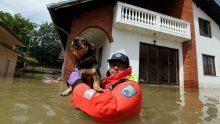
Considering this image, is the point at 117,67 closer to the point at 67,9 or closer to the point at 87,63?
the point at 87,63

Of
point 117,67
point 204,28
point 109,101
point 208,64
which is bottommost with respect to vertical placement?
point 109,101

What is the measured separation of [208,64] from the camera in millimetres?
12594

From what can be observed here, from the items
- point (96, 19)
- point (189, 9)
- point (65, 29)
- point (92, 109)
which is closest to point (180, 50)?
point (189, 9)

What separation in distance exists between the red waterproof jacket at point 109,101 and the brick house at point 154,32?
23.6ft

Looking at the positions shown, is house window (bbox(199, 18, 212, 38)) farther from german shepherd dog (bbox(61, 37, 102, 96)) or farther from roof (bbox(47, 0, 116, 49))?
german shepherd dog (bbox(61, 37, 102, 96))

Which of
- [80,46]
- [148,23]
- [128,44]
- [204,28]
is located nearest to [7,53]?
[128,44]

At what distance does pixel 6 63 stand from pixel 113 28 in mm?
9928

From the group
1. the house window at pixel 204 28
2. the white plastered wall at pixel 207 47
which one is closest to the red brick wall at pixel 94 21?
the white plastered wall at pixel 207 47

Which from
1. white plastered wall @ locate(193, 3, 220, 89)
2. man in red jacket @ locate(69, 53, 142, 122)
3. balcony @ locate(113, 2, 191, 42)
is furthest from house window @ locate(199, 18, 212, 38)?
man in red jacket @ locate(69, 53, 142, 122)

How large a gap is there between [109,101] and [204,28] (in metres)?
13.4

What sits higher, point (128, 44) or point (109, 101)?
point (128, 44)

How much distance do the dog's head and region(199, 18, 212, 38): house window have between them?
1215 centimetres

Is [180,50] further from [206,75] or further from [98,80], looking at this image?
[98,80]

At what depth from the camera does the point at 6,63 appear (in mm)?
15242
